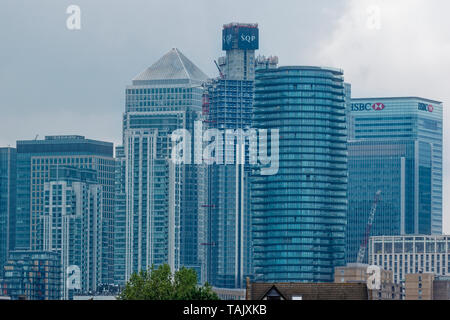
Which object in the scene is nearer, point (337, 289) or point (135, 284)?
point (337, 289)
